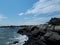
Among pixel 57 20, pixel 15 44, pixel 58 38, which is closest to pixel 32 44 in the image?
pixel 58 38

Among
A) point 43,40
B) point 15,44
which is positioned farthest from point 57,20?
point 43,40

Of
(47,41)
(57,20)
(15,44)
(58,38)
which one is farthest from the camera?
(57,20)

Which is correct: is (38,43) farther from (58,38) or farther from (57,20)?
(57,20)

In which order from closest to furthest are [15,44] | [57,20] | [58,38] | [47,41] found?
[58,38], [47,41], [15,44], [57,20]

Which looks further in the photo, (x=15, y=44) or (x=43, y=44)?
(x=15, y=44)

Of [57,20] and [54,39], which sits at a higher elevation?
[57,20]

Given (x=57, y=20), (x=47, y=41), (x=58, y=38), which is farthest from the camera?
(x=57, y=20)

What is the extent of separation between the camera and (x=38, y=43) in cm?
2631

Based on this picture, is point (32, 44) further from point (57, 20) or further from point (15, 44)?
point (57, 20)

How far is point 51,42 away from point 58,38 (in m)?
1.36

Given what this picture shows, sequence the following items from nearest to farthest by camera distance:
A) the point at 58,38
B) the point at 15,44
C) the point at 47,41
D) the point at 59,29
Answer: the point at 58,38, the point at 47,41, the point at 59,29, the point at 15,44

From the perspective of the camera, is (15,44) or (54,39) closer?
(54,39)

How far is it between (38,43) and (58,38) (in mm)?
3827

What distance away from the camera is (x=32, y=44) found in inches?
1049
